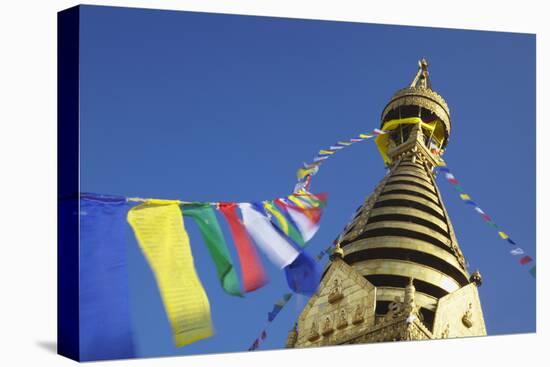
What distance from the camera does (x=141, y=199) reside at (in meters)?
20.4

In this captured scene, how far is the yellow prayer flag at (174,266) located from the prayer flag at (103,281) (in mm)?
411

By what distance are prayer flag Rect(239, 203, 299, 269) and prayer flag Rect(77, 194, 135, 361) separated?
236 centimetres

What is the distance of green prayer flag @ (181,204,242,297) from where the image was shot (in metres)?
21.0

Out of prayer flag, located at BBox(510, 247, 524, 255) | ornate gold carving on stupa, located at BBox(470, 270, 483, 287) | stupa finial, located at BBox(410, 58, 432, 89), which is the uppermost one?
stupa finial, located at BBox(410, 58, 432, 89)

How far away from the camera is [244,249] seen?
2150 centimetres

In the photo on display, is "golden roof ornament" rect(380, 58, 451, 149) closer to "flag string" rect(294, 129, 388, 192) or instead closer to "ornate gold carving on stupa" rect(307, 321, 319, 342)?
"flag string" rect(294, 129, 388, 192)

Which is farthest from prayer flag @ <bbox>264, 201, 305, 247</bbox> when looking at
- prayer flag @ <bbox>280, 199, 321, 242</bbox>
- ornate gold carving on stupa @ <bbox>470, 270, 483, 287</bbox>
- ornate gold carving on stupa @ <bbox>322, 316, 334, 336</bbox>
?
ornate gold carving on stupa @ <bbox>470, 270, 483, 287</bbox>

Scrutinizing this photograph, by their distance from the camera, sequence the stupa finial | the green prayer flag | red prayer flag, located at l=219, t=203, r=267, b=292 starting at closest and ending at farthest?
the green prayer flag → red prayer flag, located at l=219, t=203, r=267, b=292 → the stupa finial

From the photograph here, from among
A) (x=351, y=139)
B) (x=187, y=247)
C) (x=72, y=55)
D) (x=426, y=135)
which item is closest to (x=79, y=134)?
(x=72, y=55)

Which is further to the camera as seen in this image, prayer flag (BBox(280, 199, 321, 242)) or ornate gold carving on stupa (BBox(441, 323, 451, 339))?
ornate gold carving on stupa (BBox(441, 323, 451, 339))

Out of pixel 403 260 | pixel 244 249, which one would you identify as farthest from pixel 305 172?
pixel 403 260

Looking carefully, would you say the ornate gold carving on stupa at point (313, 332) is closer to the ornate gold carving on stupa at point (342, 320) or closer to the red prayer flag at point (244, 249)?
the ornate gold carving on stupa at point (342, 320)

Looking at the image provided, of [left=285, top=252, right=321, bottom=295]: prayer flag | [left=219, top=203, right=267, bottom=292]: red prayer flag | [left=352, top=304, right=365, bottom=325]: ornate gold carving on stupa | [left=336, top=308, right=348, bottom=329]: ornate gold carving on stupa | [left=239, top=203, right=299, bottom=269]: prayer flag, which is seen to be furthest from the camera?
[left=352, top=304, right=365, bottom=325]: ornate gold carving on stupa

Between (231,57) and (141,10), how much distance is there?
1820 millimetres
